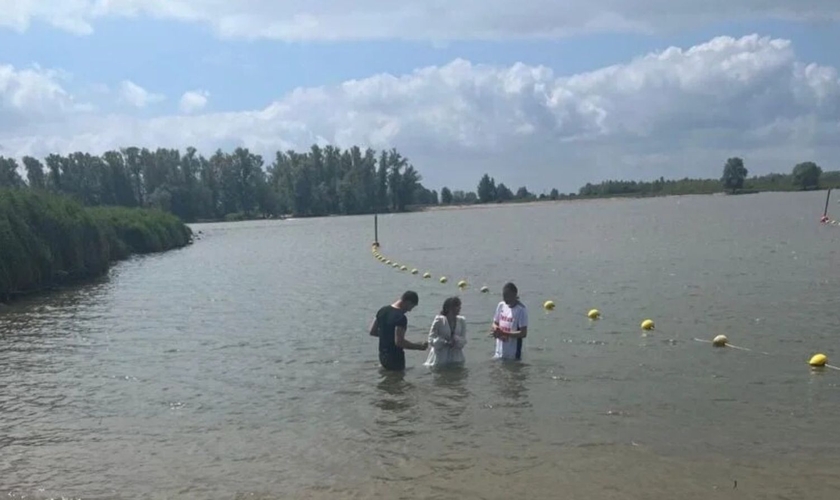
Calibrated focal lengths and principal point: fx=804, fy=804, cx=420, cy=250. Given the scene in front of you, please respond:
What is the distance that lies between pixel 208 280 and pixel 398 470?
2958cm

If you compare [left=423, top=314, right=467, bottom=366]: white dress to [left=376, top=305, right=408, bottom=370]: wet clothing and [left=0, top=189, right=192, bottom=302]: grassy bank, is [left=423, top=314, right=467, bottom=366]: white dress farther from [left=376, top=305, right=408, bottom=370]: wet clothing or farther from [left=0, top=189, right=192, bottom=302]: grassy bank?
[left=0, top=189, right=192, bottom=302]: grassy bank

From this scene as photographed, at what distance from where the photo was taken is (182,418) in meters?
12.7

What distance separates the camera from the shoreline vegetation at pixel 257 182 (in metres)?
138

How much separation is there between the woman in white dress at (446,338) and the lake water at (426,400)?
40 centimetres

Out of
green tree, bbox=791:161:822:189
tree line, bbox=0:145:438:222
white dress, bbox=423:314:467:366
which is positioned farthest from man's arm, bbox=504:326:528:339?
green tree, bbox=791:161:822:189

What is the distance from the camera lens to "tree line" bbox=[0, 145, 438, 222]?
136m

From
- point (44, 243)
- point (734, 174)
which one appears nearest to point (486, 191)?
point (734, 174)

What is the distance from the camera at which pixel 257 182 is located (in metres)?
153

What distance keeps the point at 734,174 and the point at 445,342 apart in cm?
17116

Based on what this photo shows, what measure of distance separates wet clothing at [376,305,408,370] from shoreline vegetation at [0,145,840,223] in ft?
397

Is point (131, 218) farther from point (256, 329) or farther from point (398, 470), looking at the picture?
point (398, 470)

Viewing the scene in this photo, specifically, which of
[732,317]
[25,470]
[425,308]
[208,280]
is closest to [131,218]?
[208,280]

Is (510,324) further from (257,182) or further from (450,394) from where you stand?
(257,182)

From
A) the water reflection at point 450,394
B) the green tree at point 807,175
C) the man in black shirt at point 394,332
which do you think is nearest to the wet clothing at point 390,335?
the man in black shirt at point 394,332
